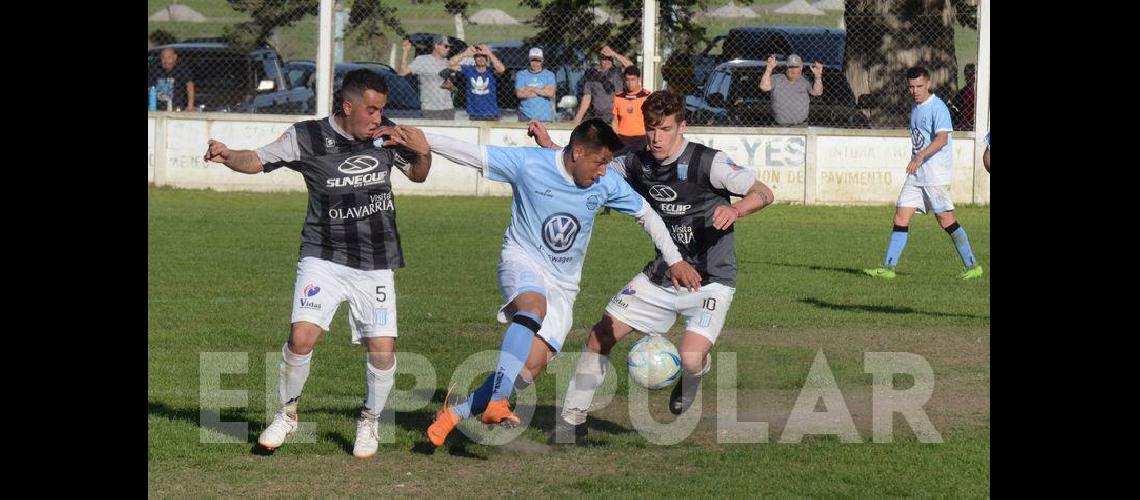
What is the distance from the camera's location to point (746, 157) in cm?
2323

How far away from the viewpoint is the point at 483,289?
13898 millimetres

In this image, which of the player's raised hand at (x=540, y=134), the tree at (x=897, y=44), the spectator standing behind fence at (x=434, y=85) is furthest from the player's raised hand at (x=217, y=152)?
the tree at (x=897, y=44)

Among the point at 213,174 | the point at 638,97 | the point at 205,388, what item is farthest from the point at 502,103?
the point at 205,388

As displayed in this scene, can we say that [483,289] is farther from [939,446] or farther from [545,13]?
[545,13]

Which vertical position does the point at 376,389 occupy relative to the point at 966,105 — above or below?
below

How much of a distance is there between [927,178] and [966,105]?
8618 mm

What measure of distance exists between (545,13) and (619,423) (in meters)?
16.9

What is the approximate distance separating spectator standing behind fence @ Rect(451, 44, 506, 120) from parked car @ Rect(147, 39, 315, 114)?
292cm

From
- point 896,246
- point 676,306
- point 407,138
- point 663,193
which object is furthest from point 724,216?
point 896,246

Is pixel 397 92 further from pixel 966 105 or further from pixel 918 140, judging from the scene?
pixel 918 140

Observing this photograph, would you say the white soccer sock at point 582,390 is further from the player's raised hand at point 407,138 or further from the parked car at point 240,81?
the parked car at point 240,81

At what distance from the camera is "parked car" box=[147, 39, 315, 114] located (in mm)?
24891

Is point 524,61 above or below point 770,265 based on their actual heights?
above

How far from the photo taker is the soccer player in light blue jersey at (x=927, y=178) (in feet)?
50.0
